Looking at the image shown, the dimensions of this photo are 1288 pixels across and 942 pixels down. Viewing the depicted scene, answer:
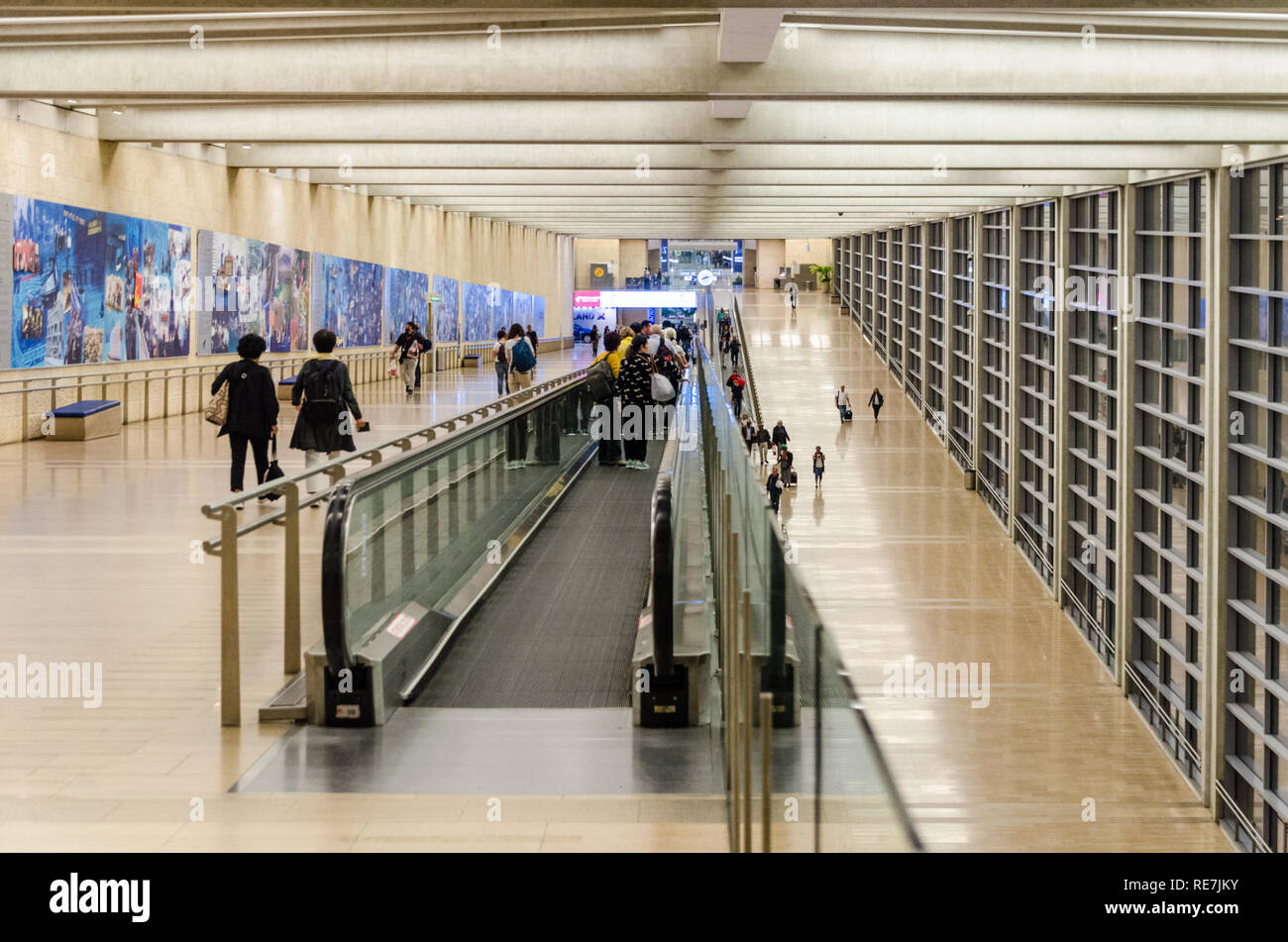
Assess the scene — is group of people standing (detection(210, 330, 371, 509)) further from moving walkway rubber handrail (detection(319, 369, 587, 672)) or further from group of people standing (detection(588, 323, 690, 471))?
moving walkway rubber handrail (detection(319, 369, 587, 672))

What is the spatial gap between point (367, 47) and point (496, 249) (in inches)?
1457

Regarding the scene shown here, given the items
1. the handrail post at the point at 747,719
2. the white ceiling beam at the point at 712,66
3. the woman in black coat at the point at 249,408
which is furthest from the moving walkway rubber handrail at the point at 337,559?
the white ceiling beam at the point at 712,66

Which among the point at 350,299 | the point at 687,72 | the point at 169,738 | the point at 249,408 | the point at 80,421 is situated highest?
the point at 687,72

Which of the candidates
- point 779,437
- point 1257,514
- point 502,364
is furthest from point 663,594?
point 779,437

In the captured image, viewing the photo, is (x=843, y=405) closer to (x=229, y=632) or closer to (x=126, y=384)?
(x=126, y=384)

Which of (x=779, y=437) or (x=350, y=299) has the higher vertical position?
(x=350, y=299)

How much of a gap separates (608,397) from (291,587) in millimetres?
10139

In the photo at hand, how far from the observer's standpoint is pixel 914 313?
1786 inches

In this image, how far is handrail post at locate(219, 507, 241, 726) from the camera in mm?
5820

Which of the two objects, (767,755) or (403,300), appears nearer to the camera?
(767,755)

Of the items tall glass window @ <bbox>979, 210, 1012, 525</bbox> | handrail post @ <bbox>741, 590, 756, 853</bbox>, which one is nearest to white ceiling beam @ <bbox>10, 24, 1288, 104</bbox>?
handrail post @ <bbox>741, 590, 756, 853</bbox>

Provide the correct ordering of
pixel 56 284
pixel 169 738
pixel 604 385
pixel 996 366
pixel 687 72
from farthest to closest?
1. pixel 996 366
2. pixel 56 284
3. pixel 604 385
4. pixel 687 72
5. pixel 169 738

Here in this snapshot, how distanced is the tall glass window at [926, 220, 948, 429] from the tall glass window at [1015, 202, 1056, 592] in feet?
32.2
